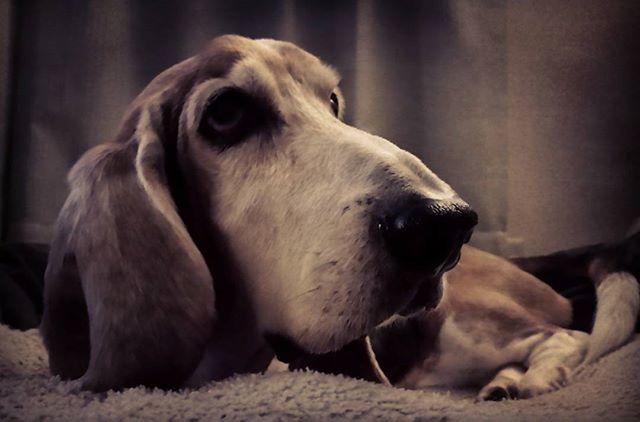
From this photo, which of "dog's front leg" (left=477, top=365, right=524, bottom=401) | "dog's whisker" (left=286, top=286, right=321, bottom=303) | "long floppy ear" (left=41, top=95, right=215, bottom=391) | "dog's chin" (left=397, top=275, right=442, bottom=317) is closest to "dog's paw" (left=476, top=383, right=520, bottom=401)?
"dog's front leg" (left=477, top=365, right=524, bottom=401)

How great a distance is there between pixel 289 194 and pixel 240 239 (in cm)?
12

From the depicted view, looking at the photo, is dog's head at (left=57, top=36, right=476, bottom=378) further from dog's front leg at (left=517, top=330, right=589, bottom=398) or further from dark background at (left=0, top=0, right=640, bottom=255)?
dog's front leg at (left=517, top=330, right=589, bottom=398)

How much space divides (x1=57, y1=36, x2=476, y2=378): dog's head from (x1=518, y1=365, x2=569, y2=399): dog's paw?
296 millimetres

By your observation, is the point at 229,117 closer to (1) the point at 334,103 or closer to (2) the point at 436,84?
(1) the point at 334,103

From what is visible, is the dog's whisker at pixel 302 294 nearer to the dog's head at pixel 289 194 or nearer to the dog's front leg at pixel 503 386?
the dog's head at pixel 289 194

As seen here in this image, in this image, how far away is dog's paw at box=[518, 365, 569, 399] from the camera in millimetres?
1120

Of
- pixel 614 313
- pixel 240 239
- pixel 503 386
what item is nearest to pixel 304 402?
pixel 240 239

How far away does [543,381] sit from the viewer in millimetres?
1135

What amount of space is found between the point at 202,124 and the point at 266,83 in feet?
0.41

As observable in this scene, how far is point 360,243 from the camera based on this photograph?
2.99 feet

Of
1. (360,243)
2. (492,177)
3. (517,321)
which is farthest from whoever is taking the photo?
(517,321)

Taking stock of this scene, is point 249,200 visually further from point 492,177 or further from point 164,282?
point 492,177

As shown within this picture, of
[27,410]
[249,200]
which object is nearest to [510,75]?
[249,200]

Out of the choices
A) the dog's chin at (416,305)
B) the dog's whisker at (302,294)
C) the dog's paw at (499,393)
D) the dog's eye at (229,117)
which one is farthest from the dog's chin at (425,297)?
the dog's eye at (229,117)
